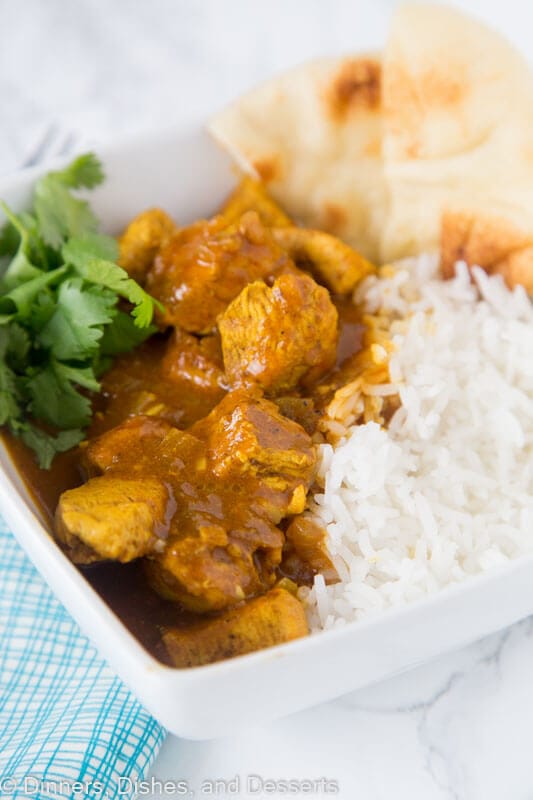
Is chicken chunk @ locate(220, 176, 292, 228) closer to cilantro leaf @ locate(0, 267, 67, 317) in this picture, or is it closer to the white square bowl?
cilantro leaf @ locate(0, 267, 67, 317)

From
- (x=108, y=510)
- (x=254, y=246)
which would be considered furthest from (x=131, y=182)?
(x=108, y=510)

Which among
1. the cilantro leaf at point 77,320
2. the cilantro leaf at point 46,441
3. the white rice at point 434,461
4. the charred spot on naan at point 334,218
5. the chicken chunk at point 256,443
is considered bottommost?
the white rice at point 434,461

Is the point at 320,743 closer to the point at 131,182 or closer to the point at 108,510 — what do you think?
the point at 108,510

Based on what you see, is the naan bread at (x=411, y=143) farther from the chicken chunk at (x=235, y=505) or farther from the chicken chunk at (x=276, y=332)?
the chicken chunk at (x=235, y=505)

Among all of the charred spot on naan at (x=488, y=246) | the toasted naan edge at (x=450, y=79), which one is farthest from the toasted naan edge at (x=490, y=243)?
the toasted naan edge at (x=450, y=79)

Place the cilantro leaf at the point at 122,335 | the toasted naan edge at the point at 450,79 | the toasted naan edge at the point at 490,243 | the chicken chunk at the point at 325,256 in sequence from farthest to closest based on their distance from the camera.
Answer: the toasted naan edge at the point at 450,79 → the toasted naan edge at the point at 490,243 → the chicken chunk at the point at 325,256 → the cilantro leaf at the point at 122,335

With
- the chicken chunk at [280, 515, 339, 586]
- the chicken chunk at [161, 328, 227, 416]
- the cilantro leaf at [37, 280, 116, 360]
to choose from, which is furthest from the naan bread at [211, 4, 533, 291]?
the chicken chunk at [280, 515, 339, 586]

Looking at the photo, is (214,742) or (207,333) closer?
(214,742)
